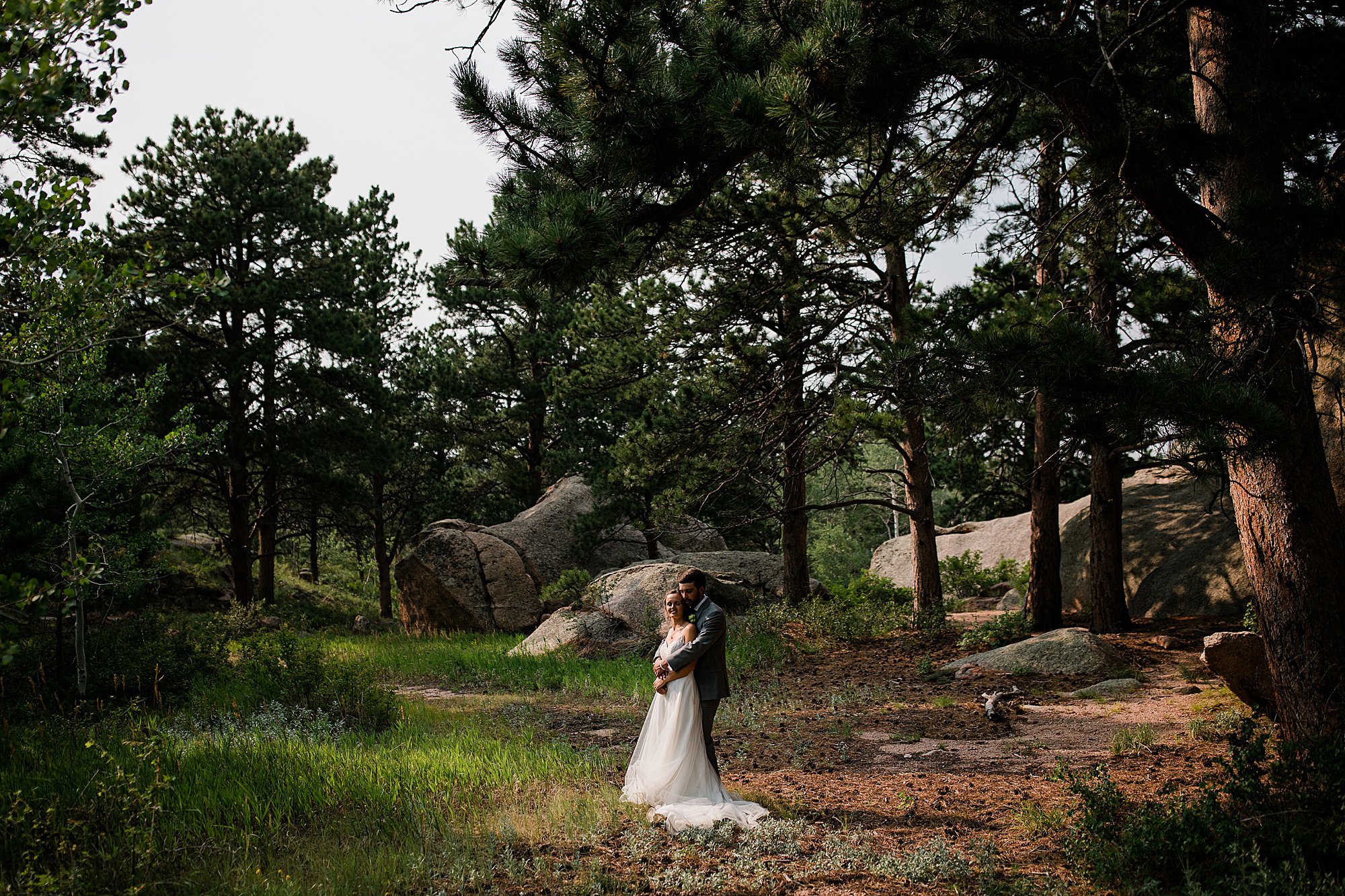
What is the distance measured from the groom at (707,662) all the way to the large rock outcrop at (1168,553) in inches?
286

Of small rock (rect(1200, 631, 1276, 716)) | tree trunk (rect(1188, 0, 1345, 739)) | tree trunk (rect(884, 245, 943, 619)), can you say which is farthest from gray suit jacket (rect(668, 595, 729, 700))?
tree trunk (rect(884, 245, 943, 619))

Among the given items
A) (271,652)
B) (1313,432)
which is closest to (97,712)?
(271,652)

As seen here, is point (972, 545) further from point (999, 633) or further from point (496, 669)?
point (496, 669)

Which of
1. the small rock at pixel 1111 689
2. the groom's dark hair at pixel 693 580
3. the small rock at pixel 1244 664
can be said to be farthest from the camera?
the small rock at pixel 1111 689

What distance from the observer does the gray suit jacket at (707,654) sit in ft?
18.5

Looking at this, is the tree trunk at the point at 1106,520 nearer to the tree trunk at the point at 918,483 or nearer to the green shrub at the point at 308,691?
the tree trunk at the point at 918,483

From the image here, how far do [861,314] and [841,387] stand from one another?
3313 millimetres

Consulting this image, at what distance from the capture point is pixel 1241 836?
3887mm

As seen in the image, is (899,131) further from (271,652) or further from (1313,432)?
(271,652)

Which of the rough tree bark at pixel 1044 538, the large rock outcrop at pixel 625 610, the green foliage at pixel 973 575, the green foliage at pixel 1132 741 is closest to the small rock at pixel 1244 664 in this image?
the green foliage at pixel 1132 741

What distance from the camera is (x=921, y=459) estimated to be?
1214cm

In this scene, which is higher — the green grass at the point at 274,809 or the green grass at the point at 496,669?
the green grass at the point at 274,809

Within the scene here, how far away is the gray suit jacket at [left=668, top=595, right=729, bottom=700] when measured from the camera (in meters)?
5.65

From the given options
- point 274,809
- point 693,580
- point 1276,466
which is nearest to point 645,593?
point 693,580
